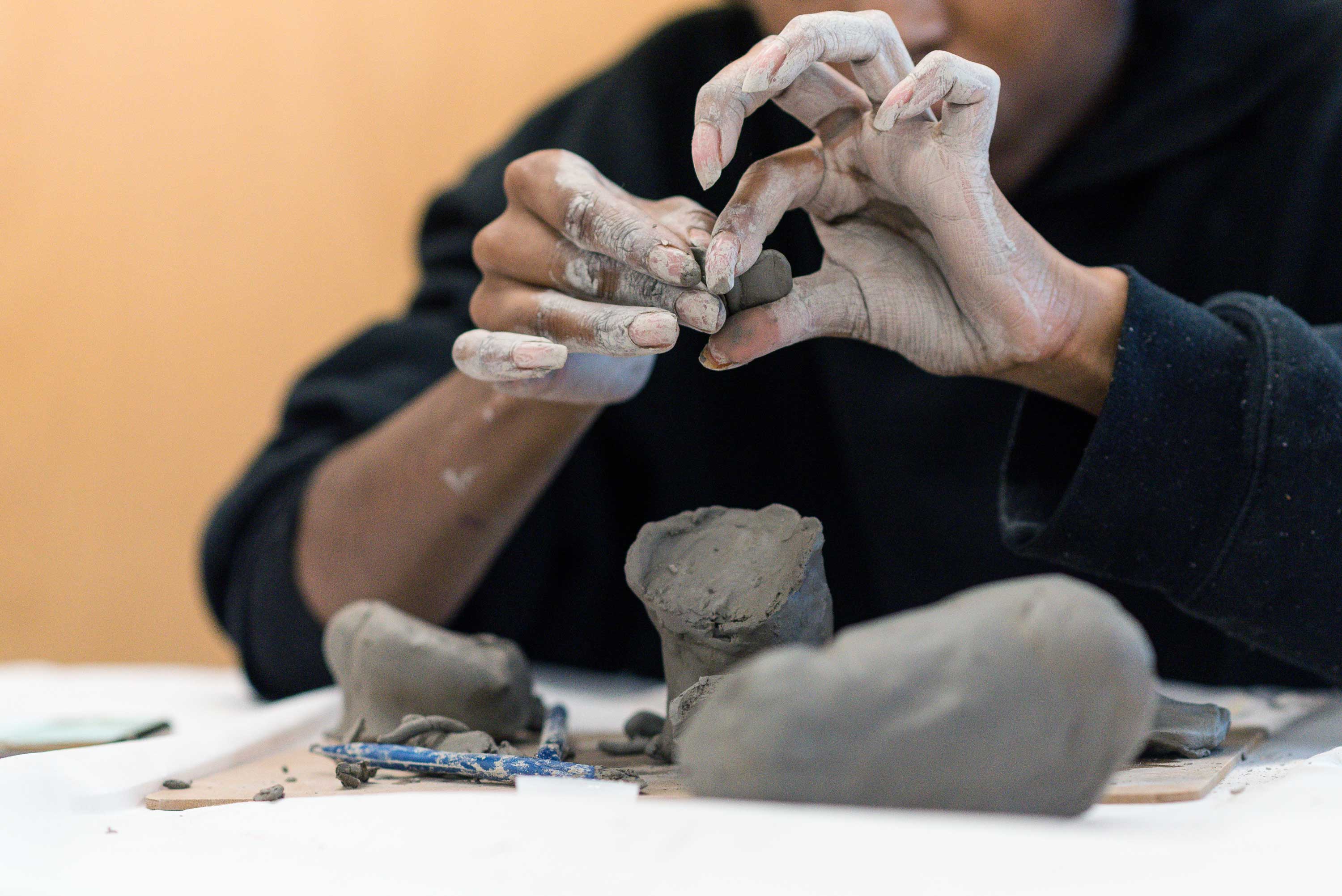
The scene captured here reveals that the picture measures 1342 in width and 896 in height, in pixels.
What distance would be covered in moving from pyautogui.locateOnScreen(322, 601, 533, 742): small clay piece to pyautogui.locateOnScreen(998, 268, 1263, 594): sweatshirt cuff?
13.2 inches

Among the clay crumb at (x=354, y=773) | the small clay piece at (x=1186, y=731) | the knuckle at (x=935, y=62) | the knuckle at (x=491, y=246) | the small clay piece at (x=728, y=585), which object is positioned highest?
Answer: the knuckle at (x=935, y=62)

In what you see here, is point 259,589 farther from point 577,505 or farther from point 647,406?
point 647,406

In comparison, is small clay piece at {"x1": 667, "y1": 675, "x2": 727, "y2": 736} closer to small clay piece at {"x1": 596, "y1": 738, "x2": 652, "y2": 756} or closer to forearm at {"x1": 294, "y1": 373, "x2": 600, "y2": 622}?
small clay piece at {"x1": 596, "y1": 738, "x2": 652, "y2": 756}

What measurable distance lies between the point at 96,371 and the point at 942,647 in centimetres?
153

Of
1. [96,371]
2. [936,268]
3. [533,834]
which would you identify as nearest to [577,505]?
A: [936,268]

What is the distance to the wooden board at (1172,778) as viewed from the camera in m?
0.44

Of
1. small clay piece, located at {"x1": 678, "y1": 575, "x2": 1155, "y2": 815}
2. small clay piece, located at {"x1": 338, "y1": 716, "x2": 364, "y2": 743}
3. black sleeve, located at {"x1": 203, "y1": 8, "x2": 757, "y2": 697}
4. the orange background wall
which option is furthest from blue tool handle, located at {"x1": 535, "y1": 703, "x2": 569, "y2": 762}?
the orange background wall

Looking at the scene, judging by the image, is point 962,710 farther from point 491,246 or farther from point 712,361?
point 491,246

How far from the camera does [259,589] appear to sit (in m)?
1.08

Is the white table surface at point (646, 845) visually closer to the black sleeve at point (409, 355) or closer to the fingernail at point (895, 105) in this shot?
the fingernail at point (895, 105)

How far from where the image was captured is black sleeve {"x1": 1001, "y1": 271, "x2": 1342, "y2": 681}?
602 mm

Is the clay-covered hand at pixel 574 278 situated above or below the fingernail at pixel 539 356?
above

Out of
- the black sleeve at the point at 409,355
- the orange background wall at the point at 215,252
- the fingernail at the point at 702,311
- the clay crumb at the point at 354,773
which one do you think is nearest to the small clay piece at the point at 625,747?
the clay crumb at the point at 354,773

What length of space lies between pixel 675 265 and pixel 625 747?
272 millimetres
